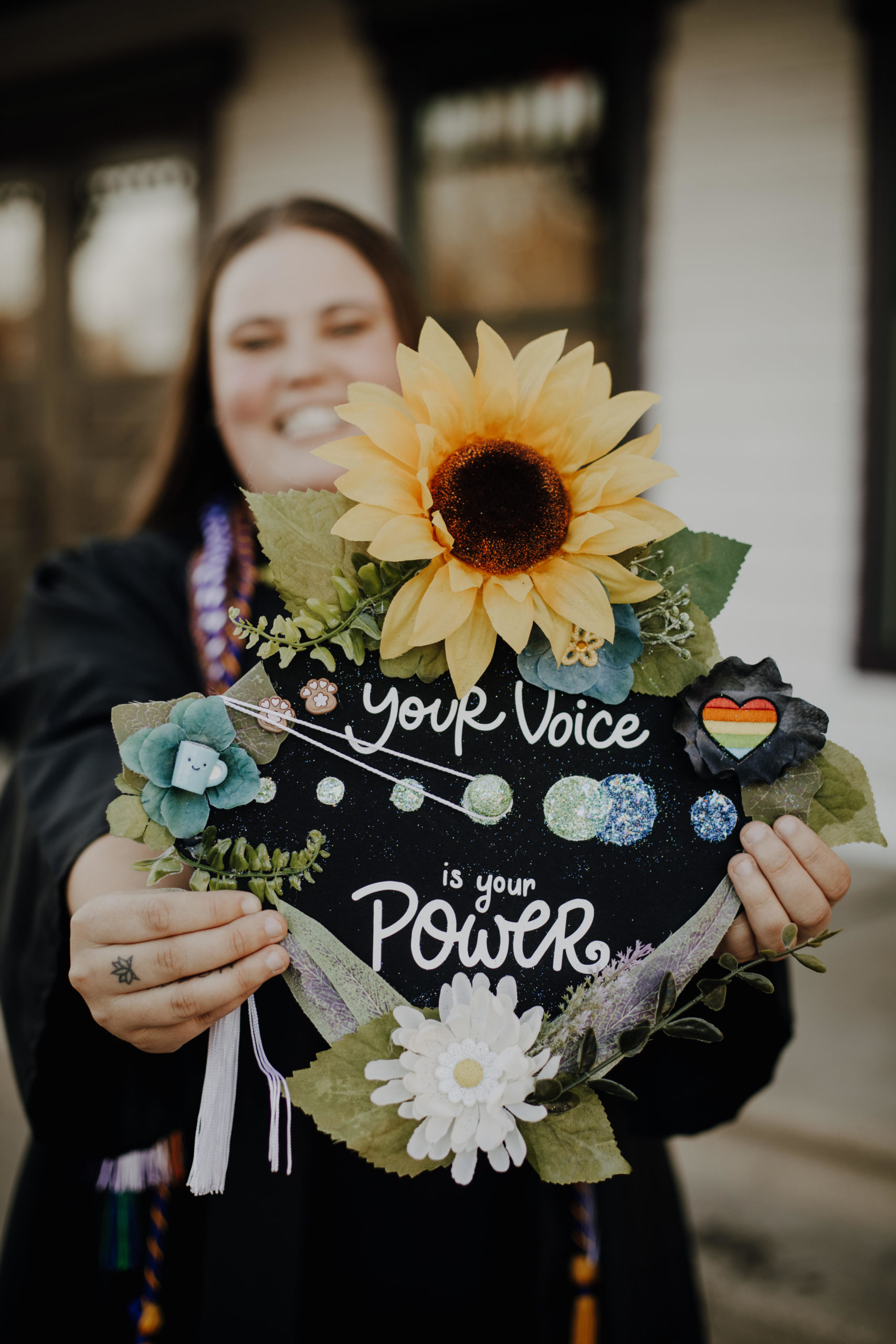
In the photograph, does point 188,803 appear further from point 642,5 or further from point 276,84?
point 276,84

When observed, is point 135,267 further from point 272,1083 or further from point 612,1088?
point 612,1088

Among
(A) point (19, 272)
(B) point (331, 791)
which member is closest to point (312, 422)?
(B) point (331, 791)

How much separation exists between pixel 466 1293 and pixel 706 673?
30.9 inches

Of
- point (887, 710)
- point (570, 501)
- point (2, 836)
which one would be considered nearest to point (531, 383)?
point (570, 501)

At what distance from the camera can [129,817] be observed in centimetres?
66

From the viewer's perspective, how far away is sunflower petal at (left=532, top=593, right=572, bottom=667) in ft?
2.20

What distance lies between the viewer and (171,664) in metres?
1.17

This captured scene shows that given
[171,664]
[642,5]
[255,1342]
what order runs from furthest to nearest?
[642,5] < [171,664] < [255,1342]

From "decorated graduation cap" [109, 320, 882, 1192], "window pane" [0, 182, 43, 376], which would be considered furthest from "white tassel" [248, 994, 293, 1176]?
"window pane" [0, 182, 43, 376]

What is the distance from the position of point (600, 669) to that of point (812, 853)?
223 millimetres

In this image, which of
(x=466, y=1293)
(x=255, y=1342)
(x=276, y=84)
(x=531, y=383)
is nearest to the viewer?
(x=531, y=383)

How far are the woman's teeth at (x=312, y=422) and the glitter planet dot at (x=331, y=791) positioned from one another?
61cm

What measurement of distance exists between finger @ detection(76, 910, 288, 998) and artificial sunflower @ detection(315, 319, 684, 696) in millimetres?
245

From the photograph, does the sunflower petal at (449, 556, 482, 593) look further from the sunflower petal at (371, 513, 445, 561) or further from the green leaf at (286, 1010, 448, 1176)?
the green leaf at (286, 1010, 448, 1176)
